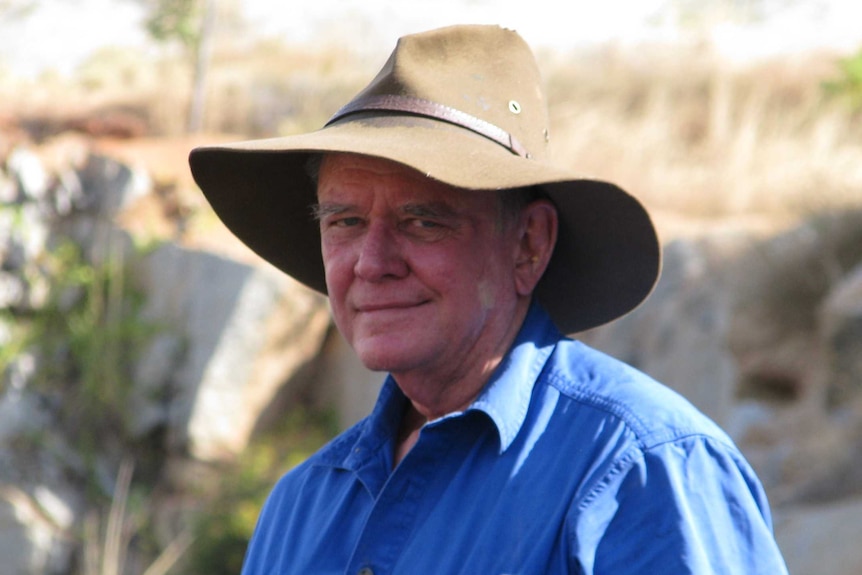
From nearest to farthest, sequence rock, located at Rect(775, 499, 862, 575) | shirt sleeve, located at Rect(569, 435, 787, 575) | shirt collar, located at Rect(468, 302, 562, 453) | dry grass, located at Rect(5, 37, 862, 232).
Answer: shirt sleeve, located at Rect(569, 435, 787, 575) < shirt collar, located at Rect(468, 302, 562, 453) < rock, located at Rect(775, 499, 862, 575) < dry grass, located at Rect(5, 37, 862, 232)

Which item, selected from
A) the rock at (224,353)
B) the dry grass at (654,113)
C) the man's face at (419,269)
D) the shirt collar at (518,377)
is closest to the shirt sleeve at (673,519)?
the shirt collar at (518,377)

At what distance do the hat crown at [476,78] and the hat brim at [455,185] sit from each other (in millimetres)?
69

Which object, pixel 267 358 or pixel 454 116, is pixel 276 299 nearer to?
pixel 267 358

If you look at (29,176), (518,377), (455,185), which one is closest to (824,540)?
(518,377)

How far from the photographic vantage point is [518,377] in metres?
2.05

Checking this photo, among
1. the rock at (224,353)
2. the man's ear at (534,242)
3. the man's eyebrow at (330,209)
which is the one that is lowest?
the rock at (224,353)

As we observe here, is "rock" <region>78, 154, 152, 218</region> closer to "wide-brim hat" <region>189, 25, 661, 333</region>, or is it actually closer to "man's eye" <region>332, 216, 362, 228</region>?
"wide-brim hat" <region>189, 25, 661, 333</region>

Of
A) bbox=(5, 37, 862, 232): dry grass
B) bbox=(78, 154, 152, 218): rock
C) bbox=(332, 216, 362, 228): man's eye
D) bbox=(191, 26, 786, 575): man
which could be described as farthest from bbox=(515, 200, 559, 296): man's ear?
bbox=(78, 154, 152, 218): rock

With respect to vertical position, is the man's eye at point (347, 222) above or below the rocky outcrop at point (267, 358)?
above

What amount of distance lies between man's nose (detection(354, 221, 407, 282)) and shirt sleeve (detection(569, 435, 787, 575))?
1.95 ft

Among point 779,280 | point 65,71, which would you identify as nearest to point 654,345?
point 779,280

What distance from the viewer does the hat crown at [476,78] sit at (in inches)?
85.0

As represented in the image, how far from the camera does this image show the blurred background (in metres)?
6.56

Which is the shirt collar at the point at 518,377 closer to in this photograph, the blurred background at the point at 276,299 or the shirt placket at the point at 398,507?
the shirt placket at the point at 398,507
